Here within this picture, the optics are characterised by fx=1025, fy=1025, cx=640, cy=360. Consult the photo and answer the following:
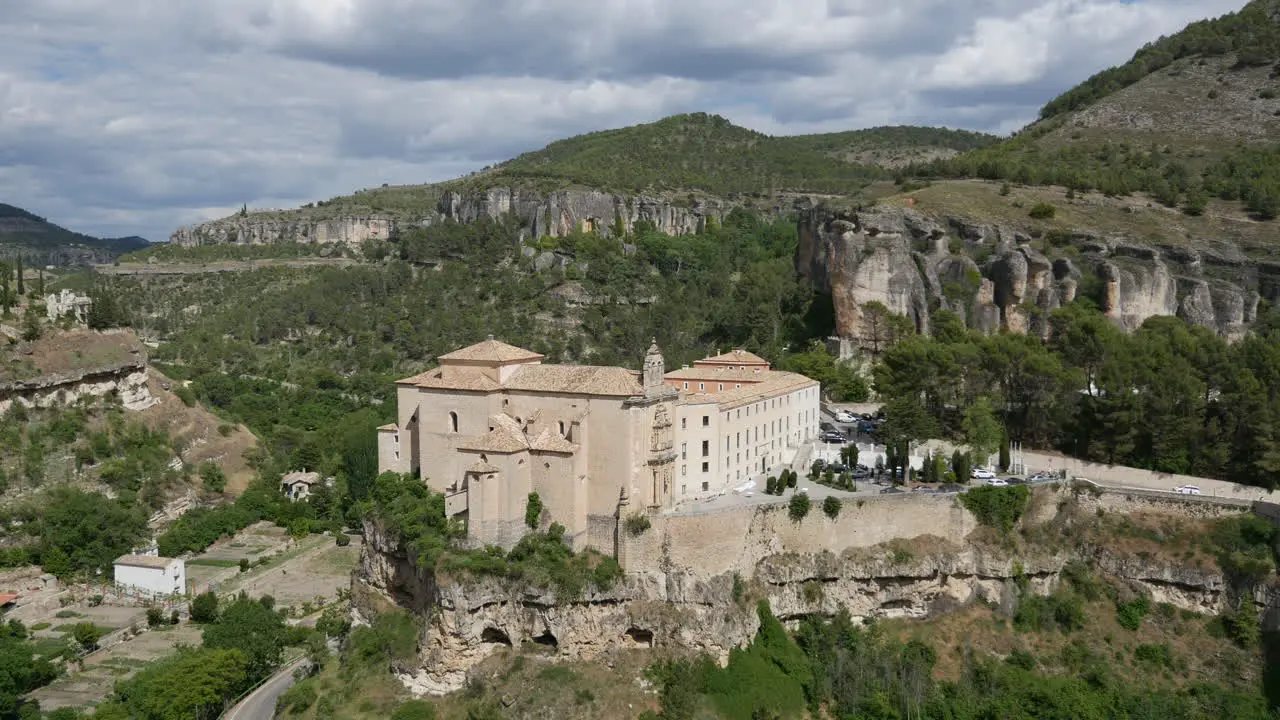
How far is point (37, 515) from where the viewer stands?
2216 inches

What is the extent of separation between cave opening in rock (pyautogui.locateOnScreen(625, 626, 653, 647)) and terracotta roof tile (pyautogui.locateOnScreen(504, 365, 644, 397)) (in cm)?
876

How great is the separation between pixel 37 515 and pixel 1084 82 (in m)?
121

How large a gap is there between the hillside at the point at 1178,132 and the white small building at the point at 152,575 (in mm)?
68682

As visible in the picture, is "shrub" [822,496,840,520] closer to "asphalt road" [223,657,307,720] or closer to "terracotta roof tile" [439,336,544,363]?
"terracotta roof tile" [439,336,544,363]

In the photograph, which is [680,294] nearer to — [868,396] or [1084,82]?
[868,396]

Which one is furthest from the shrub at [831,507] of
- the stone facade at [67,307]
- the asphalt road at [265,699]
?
the stone facade at [67,307]

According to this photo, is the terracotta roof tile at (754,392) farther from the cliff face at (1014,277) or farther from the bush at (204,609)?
the bush at (204,609)

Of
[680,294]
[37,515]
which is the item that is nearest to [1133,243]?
[680,294]

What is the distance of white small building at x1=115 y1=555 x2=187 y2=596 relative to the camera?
52312mm

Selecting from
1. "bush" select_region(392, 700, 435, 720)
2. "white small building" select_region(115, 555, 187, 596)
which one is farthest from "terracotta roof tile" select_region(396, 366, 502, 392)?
"white small building" select_region(115, 555, 187, 596)

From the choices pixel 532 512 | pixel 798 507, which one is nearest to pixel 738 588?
pixel 798 507

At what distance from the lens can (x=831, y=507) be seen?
135 ft

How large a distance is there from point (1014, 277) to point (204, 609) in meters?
49.8

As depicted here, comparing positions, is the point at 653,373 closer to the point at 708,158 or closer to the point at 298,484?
the point at 298,484
